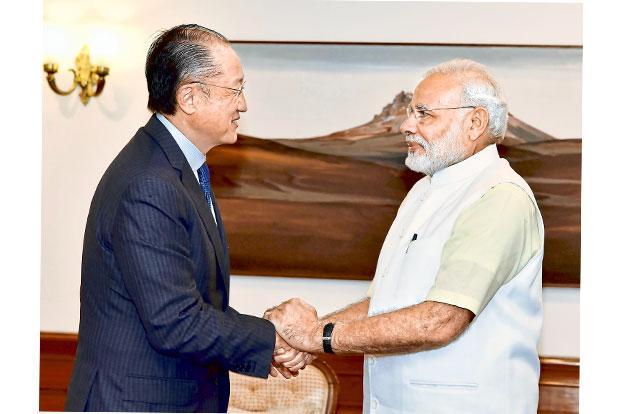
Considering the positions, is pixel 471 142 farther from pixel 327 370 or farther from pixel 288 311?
pixel 327 370

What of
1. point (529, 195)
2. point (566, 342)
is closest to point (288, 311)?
point (529, 195)

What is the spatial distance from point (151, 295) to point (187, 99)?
625mm

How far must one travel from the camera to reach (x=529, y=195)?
259cm

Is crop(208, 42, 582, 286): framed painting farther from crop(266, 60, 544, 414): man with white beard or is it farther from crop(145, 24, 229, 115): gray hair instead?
crop(145, 24, 229, 115): gray hair

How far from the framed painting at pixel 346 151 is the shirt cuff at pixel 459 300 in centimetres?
170

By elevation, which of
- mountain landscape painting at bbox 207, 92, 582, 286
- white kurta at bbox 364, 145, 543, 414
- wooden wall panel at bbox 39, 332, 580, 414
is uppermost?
mountain landscape painting at bbox 207, 92, 582, 286

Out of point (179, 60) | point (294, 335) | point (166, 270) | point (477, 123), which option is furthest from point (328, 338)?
point (179, 60)

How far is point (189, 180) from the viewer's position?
8.16 feet

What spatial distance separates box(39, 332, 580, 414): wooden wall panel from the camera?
415 centimetres

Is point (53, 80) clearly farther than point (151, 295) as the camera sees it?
Yes

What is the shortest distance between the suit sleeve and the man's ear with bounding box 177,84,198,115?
1.01ft

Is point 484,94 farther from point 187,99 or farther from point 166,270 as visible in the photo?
point 166,270

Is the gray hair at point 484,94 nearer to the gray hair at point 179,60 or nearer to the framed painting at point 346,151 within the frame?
the gray hair at point 179,60

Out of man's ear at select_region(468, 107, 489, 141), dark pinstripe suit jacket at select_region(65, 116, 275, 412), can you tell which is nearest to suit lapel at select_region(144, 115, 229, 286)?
dark pinstripe suit jacket at select_region(65, 116, 275, 412)
